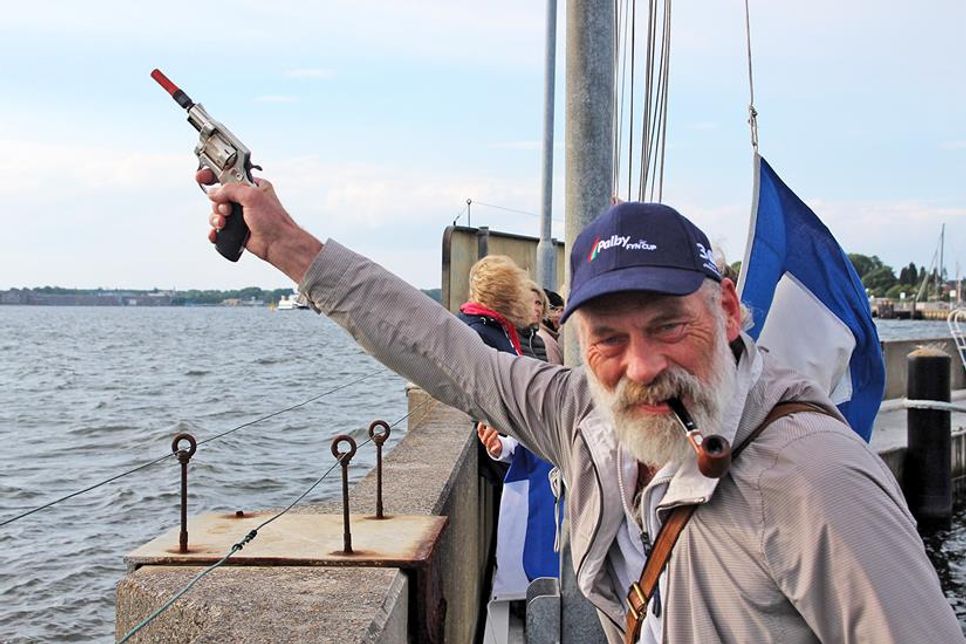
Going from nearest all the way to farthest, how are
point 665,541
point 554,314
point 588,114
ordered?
point 665,541 < point 588,114 < point 554,314

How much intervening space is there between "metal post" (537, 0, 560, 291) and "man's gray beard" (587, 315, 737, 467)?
326 inches

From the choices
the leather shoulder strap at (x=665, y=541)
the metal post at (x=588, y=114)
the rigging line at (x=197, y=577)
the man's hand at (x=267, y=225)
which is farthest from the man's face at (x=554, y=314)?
the leather shoulder strap at (x=665, y=541)

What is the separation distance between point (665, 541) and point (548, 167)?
34.3 feet

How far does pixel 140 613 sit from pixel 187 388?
101 feet

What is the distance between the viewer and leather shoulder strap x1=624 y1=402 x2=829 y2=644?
2.03 m

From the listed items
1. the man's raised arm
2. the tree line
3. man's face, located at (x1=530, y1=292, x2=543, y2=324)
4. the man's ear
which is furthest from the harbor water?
the tree line

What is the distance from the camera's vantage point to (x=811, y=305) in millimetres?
3822

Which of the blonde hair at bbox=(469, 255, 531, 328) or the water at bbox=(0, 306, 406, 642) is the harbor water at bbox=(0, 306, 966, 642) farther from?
the blonde hair at bbox=(469, 255, 531, 328)

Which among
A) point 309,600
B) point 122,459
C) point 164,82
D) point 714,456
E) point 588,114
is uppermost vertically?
point 588,114

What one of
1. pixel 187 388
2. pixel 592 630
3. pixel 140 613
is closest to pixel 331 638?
pixel 140 613

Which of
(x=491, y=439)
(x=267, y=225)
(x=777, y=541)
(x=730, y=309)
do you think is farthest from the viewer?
(x=491, y=439)

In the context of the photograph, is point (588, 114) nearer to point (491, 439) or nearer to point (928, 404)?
point (491, 439)

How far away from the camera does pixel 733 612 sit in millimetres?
1925

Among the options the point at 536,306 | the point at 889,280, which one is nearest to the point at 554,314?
the point at 536,306
